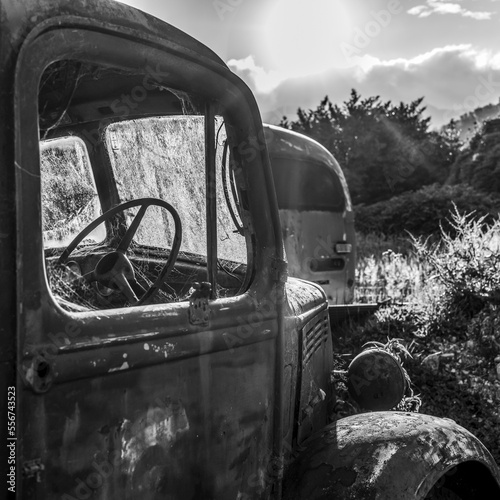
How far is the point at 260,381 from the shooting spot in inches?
82.4

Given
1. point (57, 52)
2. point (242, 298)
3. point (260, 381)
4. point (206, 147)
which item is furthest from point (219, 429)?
point (57, 52)

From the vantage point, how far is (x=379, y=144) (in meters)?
20.9

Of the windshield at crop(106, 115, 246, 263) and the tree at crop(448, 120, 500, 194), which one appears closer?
the windshield at crop(106, 115, 246, 263)

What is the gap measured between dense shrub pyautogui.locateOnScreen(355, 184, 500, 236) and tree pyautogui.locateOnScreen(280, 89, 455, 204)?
9.13ft

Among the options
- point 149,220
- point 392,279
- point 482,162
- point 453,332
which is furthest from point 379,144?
point 149,220

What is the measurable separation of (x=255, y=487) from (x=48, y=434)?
84 cm

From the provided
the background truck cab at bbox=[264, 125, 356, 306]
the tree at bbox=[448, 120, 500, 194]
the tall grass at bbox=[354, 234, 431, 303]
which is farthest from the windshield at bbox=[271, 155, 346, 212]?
the tree at bbox=[448, 120, 500, 194]

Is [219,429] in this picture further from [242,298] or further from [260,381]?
[242,298]

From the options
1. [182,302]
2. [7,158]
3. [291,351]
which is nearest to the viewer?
[7,158]

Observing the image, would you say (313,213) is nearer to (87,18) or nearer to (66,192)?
(66,192)

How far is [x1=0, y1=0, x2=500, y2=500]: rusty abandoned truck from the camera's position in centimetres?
147

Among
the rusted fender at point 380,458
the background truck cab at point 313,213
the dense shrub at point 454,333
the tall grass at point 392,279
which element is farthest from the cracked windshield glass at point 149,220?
the tall grass at point 392,279

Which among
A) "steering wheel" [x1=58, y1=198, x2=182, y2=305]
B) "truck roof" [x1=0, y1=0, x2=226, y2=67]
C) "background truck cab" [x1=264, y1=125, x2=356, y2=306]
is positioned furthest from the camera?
"background truck cab" [x1=264, y1=125, x2=356, y2=306]

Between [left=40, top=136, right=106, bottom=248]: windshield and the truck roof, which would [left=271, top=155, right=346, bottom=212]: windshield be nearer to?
[left=40, top=136, right=106, bottom=248]: windshield
